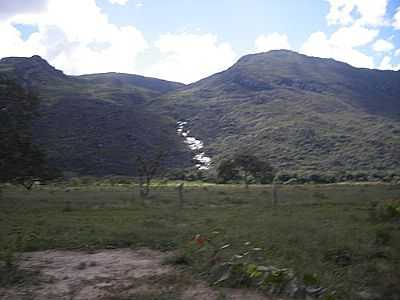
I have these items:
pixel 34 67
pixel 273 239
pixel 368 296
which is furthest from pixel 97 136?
pixel 368 296

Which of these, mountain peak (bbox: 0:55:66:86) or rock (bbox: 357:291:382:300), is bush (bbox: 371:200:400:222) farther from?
mountain peak (bbox: 0:55:66:86)

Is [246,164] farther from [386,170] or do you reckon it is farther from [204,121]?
[204,121]

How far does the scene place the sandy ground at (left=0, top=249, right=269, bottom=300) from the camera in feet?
24.1

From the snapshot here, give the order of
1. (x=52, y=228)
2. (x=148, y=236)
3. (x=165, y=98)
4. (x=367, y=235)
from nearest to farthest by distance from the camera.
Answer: (x=367, y=235), (x=148, y=236), (x=52, y=228), (x=165, y=98)

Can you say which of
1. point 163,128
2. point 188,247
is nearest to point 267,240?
point 188,247

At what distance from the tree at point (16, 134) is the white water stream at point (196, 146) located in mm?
78408

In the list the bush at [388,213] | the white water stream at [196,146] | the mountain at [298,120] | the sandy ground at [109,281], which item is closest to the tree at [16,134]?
the sandy ground at [109,281]

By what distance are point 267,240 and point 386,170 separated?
7983 centimetres

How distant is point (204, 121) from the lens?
141250mm

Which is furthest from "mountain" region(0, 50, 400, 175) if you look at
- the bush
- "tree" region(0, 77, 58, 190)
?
the bush

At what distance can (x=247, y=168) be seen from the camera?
6700 cm

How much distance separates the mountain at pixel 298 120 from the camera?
9819cm

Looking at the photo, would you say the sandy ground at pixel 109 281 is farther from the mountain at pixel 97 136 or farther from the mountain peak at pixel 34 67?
the mountain peak at pixel 34 67

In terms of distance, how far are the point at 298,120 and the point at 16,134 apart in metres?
118
